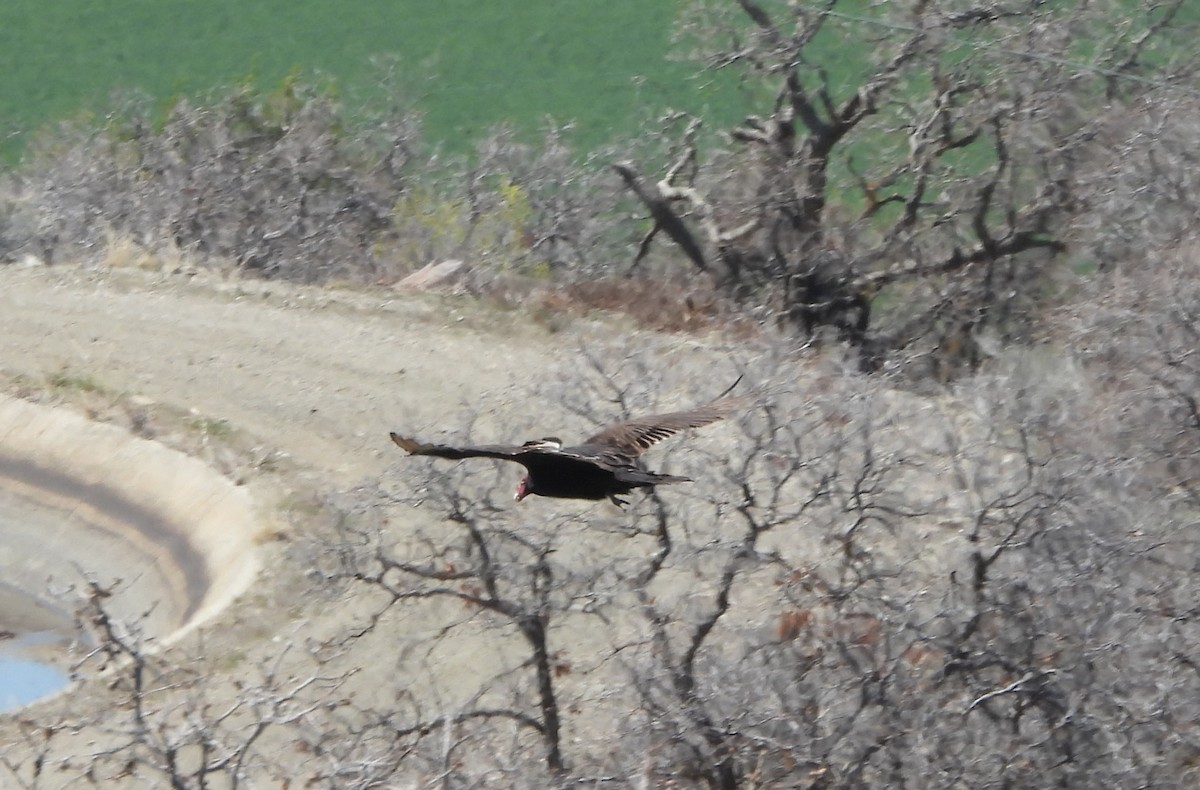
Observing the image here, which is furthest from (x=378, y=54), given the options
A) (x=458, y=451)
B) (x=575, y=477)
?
(x=458, y=451)

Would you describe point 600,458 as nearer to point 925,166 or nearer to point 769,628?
point 769,628

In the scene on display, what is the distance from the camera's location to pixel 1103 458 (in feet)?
34.8

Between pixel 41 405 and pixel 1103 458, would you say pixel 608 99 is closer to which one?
pixel 41 405

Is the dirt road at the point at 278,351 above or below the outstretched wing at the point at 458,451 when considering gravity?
below

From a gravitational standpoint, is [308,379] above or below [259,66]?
above

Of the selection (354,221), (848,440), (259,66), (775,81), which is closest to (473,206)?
(354,221)

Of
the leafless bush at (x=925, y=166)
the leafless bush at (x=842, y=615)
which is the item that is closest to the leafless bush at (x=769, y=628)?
the leafless bush at (x=842, y=615)

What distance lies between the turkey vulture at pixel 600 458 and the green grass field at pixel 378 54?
17956mm

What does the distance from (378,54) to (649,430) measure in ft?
71.2

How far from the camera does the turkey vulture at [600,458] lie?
7633mm

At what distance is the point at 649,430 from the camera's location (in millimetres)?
8375

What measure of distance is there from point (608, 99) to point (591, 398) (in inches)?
623

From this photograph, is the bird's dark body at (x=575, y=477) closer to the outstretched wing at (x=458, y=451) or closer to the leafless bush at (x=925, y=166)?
the outstretched wing at (x=458, y=451)

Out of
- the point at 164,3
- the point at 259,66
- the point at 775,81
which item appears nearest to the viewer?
the point at 775,81
